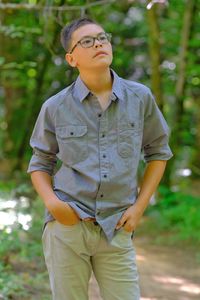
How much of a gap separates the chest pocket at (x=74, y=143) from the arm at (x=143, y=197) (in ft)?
1.12

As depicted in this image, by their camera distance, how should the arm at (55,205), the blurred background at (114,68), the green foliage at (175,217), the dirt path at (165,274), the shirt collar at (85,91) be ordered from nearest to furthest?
Answer: the arm at (55,205) < the shirt collar at (85,91) < the dirt path at (165,274) < the blurred background at (114,68) < the green foliage at (175,217)

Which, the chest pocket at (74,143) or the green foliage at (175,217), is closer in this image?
the chest pocket at (74,143)

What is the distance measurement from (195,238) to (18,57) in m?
5.43

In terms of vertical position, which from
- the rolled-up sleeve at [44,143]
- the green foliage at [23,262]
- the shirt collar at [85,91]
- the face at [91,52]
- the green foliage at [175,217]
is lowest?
the green foliage at [175,217]

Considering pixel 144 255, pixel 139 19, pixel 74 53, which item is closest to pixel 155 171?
pixel 74 53

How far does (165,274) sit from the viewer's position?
634 cm

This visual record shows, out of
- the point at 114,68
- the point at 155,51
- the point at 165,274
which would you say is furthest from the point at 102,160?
the point at 114,68

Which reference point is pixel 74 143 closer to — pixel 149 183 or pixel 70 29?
pixel 149 183

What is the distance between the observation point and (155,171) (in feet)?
10.2

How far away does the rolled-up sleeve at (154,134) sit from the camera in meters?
3.06

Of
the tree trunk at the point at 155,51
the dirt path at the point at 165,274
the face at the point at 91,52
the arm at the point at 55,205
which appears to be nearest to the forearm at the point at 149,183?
the arm at the point at 55,205

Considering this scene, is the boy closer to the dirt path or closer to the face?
the face

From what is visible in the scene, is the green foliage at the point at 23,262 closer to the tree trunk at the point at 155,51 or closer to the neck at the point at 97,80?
the neck at the point at 97,80

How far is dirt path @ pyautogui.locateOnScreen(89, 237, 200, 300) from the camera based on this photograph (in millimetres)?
5516
